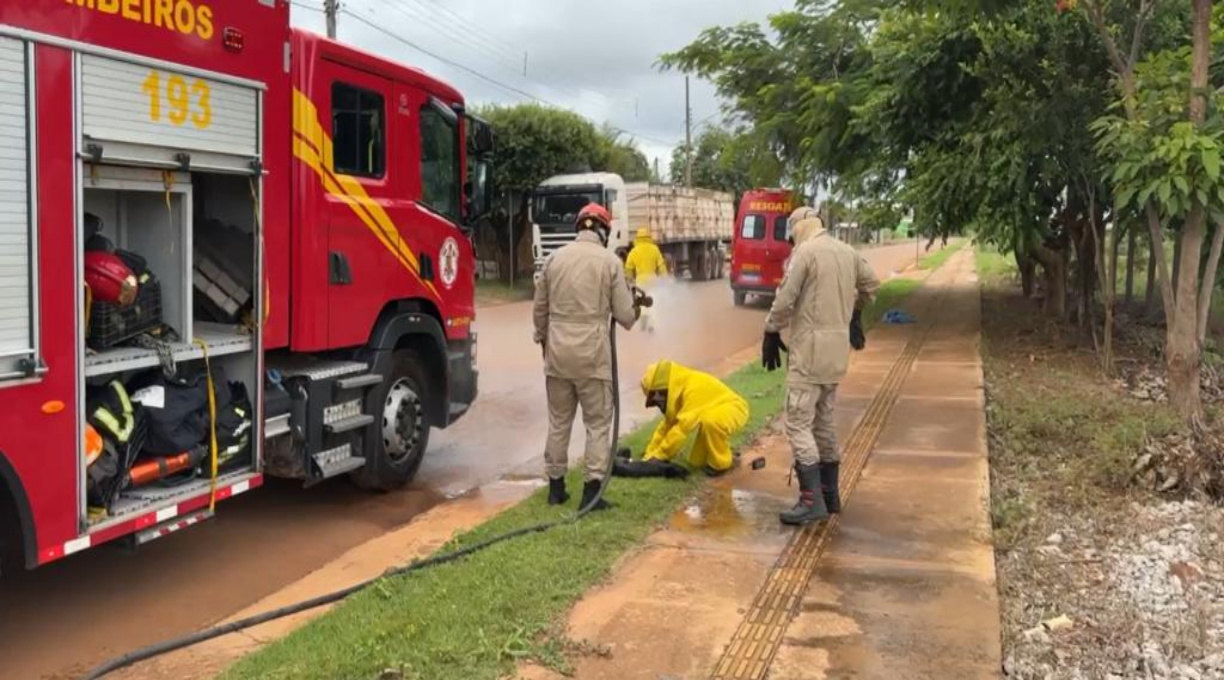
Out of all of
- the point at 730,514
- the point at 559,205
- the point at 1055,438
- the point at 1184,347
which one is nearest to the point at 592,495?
the point at 730,514

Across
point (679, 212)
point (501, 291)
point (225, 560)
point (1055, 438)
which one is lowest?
point (225, 560)

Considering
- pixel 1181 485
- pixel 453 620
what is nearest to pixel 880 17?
pixel 1181 485

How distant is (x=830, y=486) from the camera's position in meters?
5.98

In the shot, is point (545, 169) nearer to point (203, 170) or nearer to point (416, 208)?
point (416, 208)

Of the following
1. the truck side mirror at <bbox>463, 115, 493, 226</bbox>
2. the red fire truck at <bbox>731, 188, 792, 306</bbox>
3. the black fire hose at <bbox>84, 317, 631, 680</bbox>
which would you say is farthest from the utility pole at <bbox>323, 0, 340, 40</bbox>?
the black fire hose at <bbox>84, 317, 631, 680</bbox>

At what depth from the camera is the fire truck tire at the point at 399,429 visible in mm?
6738

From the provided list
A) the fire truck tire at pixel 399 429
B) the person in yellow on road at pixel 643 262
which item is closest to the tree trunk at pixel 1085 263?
the person in yellow on road at pixel 643 262

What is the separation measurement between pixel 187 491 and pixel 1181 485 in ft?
19.2

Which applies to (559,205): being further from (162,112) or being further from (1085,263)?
(162,112)

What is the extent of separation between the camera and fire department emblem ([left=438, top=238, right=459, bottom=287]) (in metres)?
7.36

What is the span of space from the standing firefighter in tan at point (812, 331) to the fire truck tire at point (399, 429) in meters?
2.59

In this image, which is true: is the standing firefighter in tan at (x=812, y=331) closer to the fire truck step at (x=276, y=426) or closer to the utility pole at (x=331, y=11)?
the fire truck step at (x=276, y=426)

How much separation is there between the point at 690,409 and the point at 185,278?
10.4 feet

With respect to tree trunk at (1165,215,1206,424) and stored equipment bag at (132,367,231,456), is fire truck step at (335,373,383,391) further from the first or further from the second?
tree trunk at (1165,215,1206,424)
